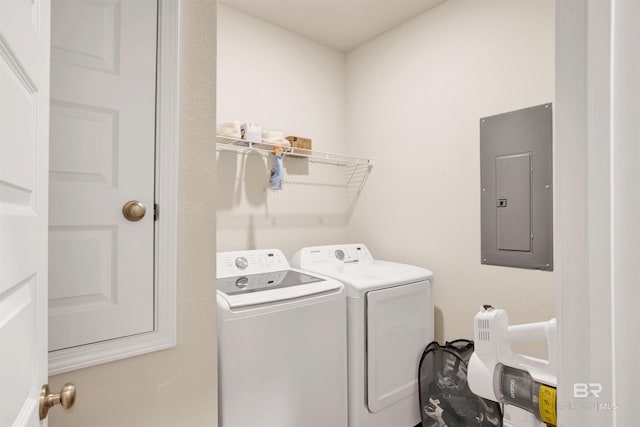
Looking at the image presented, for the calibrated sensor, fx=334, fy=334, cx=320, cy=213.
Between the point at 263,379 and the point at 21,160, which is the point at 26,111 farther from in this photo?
the point at 263,379

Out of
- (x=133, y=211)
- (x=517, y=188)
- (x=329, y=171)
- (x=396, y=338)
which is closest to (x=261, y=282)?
(x=396, y=338)

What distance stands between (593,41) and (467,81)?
202 centimetres

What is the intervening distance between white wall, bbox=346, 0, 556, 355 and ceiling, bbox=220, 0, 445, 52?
0.32 feet

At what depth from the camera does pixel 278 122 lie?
2551 mm

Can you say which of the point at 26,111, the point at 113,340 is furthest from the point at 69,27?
the point at 113,340

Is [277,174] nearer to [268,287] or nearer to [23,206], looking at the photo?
[268,287]

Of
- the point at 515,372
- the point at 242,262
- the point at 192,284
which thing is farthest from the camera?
the point at 242,262

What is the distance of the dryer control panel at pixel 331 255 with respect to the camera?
2295 mm

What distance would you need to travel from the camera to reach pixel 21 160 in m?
0.49

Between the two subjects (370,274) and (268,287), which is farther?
(370,274)

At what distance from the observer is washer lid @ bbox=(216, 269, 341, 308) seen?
4.95ft

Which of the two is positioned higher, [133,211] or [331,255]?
[133,211]

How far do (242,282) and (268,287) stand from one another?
0.57 feet

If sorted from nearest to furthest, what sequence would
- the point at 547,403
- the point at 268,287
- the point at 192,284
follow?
the point at 547,403 → the point at 192,284 → the point at 268,287
